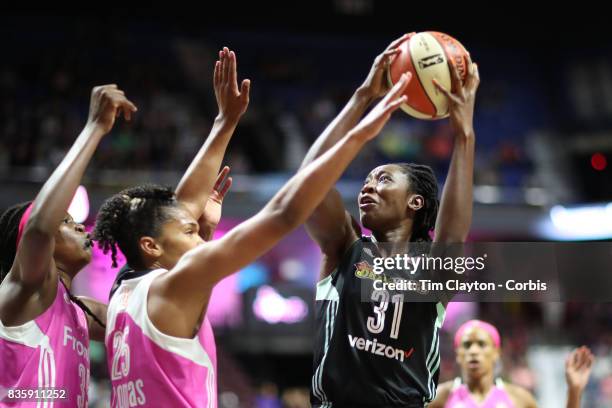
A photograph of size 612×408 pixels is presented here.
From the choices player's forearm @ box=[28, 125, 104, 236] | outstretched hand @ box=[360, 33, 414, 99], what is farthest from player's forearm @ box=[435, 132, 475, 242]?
player's forearm @ box=[28, 125, 104, 236]

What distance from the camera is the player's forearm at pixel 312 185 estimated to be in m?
2.78

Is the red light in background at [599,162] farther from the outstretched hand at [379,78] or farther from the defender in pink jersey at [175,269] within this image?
the defender in pink jersey at [175,269]

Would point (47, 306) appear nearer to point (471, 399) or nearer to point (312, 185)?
point (312, 185)

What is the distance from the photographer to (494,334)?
6.10 m

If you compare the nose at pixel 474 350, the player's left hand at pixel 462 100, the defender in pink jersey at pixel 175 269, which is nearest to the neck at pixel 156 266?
the defender in pink jersey at pixel 175 269

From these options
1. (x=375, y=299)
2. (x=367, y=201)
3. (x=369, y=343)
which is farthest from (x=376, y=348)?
(x=367, y=201)

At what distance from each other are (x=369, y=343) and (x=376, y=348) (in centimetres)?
4

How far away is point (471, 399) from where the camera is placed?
19.8 feet

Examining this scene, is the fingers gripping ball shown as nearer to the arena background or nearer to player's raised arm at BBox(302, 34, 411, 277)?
player's raised arm at BBox(302, 34, 411, 277)

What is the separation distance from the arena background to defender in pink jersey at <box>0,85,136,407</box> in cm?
752

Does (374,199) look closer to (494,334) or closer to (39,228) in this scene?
(39,228)

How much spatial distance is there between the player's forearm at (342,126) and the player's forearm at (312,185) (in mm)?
577

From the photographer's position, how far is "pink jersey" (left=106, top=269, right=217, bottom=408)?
10.0ft

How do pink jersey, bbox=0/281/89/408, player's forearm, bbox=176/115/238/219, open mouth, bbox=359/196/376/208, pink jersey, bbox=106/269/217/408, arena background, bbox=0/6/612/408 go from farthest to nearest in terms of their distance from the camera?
arena background, bbox=0/6/612/408, player's forearm, bbox=176/115/238/219, open mouth, bbox=359/196/376/208, pink jersey, bbox=0/281/89/408, pink jersey, bbox=106/269/217/408
